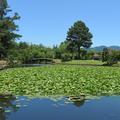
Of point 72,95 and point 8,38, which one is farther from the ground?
point 8,38

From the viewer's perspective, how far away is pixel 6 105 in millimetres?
17125

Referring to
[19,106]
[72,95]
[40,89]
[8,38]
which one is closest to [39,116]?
[19,106]

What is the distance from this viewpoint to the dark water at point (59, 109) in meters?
14.5

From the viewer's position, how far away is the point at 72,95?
66.1ft

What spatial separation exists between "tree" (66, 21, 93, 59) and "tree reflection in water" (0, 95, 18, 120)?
82729mm

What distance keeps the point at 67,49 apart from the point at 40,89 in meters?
78.9

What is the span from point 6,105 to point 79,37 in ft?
284

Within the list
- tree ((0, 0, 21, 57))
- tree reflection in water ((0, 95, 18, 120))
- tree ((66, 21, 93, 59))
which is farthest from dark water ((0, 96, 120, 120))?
tree ((66, 21, 93, 59))

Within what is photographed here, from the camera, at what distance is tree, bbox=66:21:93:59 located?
337 ft

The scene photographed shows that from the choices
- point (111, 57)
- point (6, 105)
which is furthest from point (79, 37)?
point (6, 105)

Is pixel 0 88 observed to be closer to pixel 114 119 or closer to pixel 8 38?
pixel 114 119

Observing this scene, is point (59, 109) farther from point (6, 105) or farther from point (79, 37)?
point (79, 37)

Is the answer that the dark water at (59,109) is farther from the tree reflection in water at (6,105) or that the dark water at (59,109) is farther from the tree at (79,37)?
the tree at (79,37)

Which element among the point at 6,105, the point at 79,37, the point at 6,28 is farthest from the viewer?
the point at 79,37
